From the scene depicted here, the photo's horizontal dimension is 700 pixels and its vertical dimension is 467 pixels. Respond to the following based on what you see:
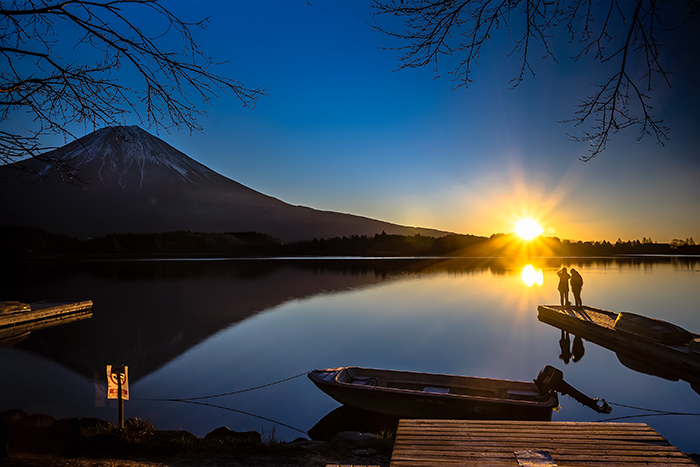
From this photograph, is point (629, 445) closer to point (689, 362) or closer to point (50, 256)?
point (689, 362)

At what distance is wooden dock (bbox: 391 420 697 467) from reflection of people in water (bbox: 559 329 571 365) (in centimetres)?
1586

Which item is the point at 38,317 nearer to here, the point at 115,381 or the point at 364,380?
the point at 115,381

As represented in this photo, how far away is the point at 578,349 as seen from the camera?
20172mm

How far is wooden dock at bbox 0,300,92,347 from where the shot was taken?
22828 mm

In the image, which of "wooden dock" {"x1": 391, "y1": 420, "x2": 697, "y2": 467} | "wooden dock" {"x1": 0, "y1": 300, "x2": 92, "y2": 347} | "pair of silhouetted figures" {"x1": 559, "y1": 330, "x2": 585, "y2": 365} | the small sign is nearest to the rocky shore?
the small sign

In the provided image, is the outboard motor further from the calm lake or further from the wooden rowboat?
the calm lake

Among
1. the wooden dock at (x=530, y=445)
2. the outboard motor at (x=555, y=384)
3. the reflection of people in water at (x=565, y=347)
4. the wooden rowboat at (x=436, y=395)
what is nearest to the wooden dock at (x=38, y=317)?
the wooden rowboat at (x=436, y=395)

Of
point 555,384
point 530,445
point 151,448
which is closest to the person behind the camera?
point 530,445

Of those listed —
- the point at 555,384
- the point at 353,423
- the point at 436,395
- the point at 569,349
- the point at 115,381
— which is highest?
the point at 115,381

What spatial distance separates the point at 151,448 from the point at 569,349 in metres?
19.2

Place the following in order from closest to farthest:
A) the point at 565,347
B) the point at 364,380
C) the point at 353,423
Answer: the point at 353,423 < the point at 364,380 < the point at 565,347

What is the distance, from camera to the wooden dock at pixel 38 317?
74.9 ft

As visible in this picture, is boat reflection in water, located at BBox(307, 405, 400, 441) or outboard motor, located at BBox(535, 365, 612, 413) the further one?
boat reflection in water, located at BBox(307, 405, 400, 441)

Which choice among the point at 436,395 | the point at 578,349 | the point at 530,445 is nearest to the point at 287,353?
the point at 436,395
